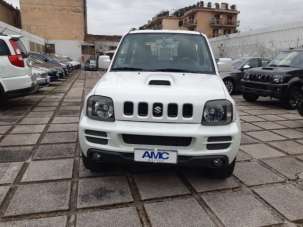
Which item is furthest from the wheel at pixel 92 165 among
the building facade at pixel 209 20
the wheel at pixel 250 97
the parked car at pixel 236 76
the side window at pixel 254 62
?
the building facade at pixel 209 20

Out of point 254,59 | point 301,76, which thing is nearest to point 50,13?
point 254,59

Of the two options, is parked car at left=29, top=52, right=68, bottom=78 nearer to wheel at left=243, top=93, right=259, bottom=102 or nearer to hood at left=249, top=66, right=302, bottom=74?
wheel at left=243, top=93, right=259, bottom=102

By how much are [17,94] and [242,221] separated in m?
6.26

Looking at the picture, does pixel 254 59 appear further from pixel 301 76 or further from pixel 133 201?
pixel 133 201

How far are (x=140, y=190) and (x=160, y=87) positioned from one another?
3.68ft

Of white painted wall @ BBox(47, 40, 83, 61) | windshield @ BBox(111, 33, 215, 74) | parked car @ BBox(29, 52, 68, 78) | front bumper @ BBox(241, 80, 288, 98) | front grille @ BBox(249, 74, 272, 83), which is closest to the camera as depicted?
windshield @ BBox(111, 33, 215, 74)

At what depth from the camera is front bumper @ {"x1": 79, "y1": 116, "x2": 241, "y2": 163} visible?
2735 mm

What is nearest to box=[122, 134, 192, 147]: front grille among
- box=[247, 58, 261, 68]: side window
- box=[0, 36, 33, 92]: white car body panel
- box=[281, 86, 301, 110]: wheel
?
box=[0, 36, 33, 92]: white car body panel

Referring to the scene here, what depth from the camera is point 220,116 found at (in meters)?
2.89

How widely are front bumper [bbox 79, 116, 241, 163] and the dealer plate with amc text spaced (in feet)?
0.13

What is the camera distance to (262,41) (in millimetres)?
23625

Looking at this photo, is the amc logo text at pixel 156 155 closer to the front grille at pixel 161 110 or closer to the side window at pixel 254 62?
the front grille at pixel 161 110

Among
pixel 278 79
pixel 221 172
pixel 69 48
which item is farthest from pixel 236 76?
pixel 69 48

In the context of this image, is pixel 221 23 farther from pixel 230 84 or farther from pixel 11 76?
pixel 11 76
